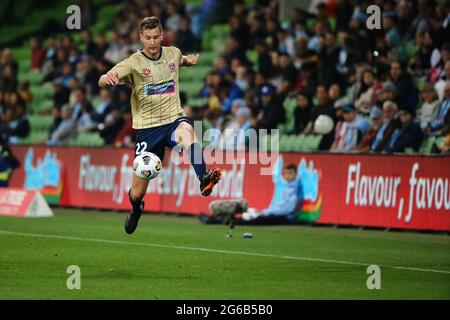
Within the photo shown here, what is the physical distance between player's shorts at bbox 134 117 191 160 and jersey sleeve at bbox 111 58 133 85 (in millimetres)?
743

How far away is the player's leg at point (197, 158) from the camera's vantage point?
12.8m

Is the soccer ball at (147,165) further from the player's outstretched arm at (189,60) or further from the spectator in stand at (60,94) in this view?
the spectator in stand at (60,94)

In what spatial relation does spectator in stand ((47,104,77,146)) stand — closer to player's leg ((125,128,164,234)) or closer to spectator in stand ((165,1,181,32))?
spectator in stand ((165,1,181,32))

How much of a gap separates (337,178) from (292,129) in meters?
3.14

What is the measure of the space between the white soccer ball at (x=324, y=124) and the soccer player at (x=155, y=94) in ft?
23.1

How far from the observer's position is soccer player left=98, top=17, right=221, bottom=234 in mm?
13281

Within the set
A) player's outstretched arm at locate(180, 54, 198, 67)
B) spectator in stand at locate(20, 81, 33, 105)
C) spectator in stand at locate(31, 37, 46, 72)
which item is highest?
spectator in stand at locate(31, 37, 46, 72)

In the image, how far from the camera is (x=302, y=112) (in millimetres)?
21750

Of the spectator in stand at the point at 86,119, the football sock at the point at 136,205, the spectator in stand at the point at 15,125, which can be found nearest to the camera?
the football sock at the point at 136,205

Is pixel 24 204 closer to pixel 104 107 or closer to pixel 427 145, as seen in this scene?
pixel 104 107

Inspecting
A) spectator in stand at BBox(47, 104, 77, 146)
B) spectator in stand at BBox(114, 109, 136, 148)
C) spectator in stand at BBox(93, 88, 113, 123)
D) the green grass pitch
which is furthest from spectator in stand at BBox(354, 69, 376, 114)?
spectator in stand at BBox(47, 104, 77, 146)

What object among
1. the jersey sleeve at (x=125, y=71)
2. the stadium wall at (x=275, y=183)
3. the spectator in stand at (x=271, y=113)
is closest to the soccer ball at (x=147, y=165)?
the jersey sleeve at (x=125, y=71)
